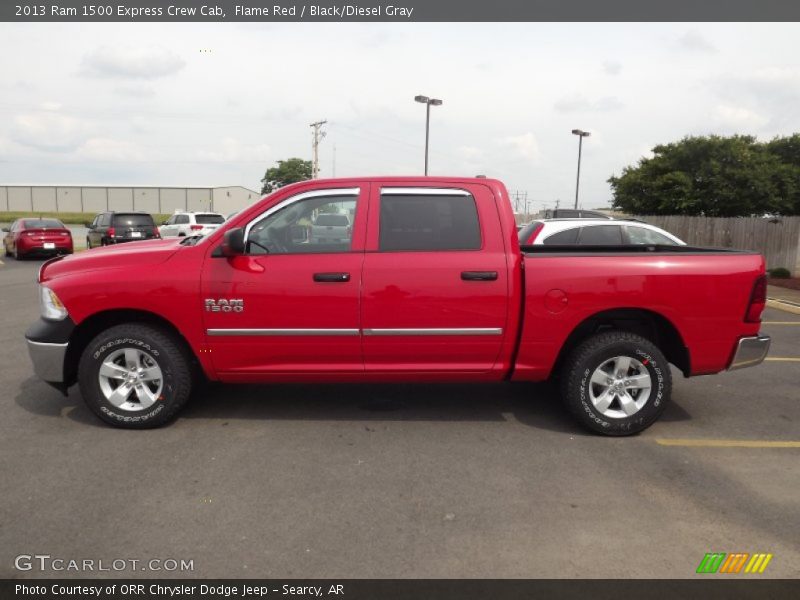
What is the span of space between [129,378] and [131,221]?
18.0 metres

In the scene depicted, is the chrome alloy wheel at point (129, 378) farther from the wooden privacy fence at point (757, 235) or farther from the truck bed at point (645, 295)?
the wooden privacy fence at point (757, 235)

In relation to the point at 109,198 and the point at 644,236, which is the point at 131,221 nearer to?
the point at 644,236

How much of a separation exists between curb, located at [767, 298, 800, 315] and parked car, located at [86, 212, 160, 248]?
17.6 meters

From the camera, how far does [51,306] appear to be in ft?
15.4

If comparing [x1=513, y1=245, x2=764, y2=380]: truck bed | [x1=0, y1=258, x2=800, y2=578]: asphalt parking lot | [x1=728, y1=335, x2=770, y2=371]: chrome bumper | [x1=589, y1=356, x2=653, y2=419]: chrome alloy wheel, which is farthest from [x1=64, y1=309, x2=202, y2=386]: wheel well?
[x1=728, y1=335, x2=770, y2=371]: chrome bumper

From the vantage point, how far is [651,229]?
1041 centimetres

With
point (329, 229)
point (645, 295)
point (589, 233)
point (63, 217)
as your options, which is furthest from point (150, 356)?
point (63, 217)

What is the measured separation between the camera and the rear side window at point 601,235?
394 inches

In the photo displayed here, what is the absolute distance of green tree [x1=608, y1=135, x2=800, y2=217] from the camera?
1074 inches

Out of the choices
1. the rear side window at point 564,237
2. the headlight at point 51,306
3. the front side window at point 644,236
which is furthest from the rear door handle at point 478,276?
the front side window at point 644,236

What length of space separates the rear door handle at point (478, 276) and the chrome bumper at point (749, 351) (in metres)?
1.95

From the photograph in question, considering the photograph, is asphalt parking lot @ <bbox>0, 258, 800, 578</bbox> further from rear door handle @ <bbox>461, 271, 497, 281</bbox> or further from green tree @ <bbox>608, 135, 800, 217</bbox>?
green tree @ <bbox>608, 135, 800, 217</bbox>
